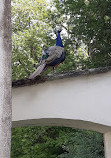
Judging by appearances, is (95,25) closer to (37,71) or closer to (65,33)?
(65,33)

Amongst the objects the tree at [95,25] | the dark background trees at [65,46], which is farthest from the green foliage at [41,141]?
the tree at [95,25]

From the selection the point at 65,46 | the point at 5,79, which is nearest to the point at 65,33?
the point at 65,46

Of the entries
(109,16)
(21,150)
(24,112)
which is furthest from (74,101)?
(21,150)

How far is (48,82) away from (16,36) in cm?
965

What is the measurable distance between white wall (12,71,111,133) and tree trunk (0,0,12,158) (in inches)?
52.4

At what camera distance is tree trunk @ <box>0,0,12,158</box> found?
2486 millimetres

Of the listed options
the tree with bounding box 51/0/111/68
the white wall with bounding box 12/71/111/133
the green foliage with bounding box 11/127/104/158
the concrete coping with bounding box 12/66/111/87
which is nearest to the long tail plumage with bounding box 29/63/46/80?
the concrete coping with bounding box 12/66/111/87

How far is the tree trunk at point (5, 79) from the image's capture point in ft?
8.16

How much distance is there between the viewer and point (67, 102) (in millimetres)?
3984

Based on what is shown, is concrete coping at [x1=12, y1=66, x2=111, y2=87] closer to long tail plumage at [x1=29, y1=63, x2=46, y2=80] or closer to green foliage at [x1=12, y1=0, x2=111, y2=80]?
long tail plumage at [x1=29, y1=63, x2=46, y2=80]

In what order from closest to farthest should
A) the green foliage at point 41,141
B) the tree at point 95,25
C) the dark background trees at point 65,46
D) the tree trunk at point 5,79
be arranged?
the tree trunk at point 5,79 → the dark background trees at point 65,46 → the tree at point 95,25 → the green foliage at point 41,141

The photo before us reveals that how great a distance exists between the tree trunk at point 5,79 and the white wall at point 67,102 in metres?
1.33

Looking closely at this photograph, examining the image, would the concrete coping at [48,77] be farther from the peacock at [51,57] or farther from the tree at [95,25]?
the tree at [95,25]

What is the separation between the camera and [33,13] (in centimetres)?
1412
